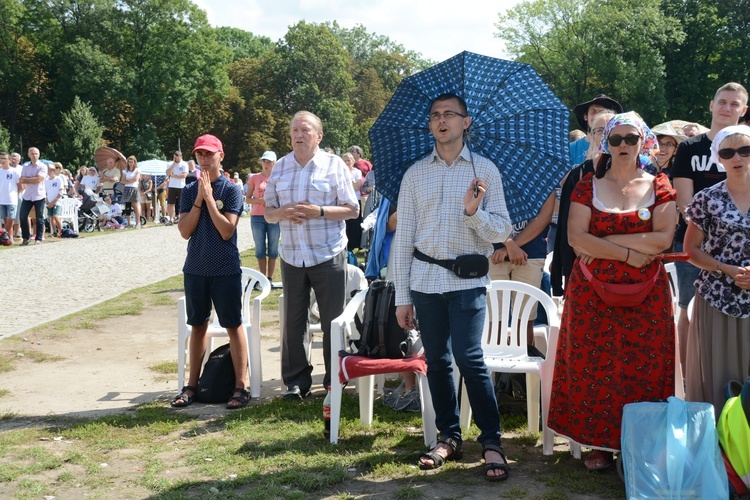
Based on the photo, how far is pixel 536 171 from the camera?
4613 mm

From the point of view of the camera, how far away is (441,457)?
4.62 meters

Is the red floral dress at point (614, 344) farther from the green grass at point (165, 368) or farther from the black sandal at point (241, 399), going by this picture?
the green grass at point (165, 368)

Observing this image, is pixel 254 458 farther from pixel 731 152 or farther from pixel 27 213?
pixel 27 213

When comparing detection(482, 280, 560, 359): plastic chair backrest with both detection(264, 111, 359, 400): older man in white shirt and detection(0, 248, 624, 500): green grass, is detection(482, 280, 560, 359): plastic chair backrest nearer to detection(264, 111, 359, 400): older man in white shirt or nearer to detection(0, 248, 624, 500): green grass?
detection(0, 248, 624, 500): green grass

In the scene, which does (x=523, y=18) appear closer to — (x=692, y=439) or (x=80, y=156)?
(x=80, y=156)

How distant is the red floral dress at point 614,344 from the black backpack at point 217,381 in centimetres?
283

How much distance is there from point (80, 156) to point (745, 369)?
48.1 meters

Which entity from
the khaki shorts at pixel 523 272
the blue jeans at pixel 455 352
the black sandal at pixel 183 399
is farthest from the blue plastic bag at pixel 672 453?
the black sandal at pixel 183 399

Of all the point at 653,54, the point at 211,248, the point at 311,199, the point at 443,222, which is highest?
the point at 653,54

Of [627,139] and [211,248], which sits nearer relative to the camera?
[627,139]

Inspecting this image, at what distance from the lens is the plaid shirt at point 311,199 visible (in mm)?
6121

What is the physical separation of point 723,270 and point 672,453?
1.09 m

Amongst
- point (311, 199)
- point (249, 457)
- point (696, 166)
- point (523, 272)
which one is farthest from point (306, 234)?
point (696, 166)

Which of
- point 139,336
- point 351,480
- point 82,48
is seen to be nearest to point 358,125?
point 82,48
